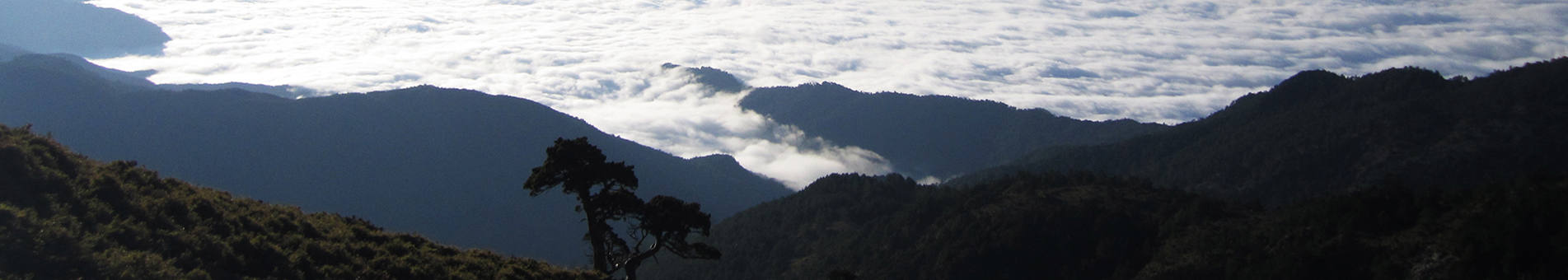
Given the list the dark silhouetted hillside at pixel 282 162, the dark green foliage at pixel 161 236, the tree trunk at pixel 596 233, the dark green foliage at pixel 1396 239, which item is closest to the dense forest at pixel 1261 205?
the dark green foliage at pixel 1396 239

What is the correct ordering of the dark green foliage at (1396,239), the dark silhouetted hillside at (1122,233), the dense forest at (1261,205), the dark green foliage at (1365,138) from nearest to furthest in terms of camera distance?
1. the dark green foliage at (1396,239)
2. the dark silhouetted hillside at (1122,233)
3. the dense forest at (1261,205)
4. the dark green foliage at (1365,138)

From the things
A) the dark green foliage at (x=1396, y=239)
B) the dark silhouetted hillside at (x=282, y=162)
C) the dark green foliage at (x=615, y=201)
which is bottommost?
the dark silhouetted hillside at (x=282, y=162)

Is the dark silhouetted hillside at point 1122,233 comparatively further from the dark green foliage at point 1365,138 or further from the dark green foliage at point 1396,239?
the dark green foliage at point 1365,138

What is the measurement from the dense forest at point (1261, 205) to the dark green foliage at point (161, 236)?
19.5m

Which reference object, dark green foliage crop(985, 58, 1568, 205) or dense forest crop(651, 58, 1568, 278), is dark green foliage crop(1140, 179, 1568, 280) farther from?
dark green foliage crop(985, 58, 1568, 205)

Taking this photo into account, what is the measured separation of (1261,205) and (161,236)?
247 ft

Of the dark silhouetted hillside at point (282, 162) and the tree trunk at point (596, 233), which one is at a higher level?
the tree trunk at point (596, 233)

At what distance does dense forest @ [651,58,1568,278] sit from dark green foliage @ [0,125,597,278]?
1951 centimetres

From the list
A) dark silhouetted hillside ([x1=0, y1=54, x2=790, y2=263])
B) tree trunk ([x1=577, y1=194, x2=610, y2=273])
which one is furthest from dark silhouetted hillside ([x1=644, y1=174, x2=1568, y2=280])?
dark silhouetted hillside ([x1=0, y1=54, x2=790, y2=263])

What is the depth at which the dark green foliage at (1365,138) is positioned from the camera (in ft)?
309

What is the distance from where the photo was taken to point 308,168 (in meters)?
189

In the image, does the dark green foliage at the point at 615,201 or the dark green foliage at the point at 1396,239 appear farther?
the dark green foliage at the point at 1396,239

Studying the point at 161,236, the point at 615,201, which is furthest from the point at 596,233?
the point at 161,236

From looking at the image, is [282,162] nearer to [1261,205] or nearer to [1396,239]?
[1261,205]
